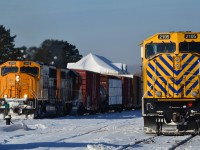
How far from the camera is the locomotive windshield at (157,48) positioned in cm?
1892

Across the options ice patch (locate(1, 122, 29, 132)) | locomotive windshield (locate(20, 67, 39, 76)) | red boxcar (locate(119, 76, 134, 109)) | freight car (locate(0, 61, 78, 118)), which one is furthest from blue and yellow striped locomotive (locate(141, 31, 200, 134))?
red boxcar (locate(119, 76, 134, 109))

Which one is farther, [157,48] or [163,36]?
[157,48]

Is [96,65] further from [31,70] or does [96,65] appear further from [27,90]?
[27,90]

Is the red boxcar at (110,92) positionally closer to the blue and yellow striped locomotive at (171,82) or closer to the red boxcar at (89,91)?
the red boxcar at (89,91)

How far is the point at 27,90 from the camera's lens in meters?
32.5

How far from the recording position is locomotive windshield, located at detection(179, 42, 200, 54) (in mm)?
18719

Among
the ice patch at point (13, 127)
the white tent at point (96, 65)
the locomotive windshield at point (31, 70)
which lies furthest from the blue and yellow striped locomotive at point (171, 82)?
the white tent at point (96, 65)

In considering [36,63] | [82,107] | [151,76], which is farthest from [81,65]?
[151,76]

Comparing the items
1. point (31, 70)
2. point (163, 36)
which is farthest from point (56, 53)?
point (163, 36)

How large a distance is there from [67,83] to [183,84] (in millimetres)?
20505

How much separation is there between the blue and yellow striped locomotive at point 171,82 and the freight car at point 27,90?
13648 millimetres

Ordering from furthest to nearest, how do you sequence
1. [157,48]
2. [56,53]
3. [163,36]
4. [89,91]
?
[56,53] < [89,91] < [157,48] < [163,36]

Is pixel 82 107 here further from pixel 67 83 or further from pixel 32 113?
pixel 32 113

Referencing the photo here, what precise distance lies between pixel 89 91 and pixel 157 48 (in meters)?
23.8
